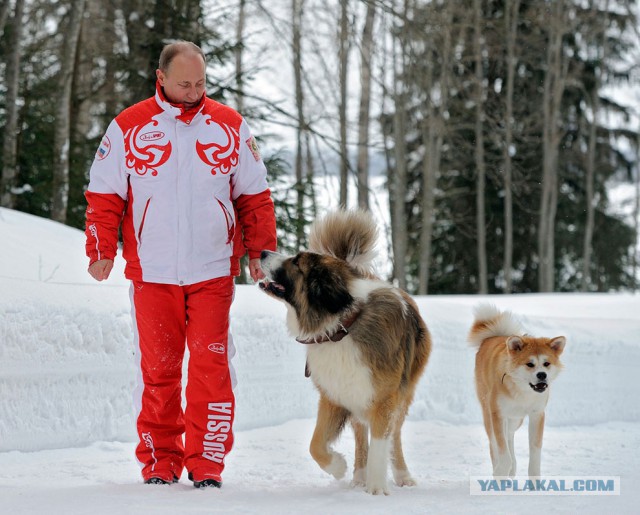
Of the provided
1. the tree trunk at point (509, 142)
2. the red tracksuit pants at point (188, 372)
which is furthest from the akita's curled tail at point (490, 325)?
the tree trunk at point (509, 142)

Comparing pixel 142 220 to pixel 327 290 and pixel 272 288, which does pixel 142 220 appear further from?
pixel 327 290

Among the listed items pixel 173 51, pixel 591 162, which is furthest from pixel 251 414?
pixel 591 162

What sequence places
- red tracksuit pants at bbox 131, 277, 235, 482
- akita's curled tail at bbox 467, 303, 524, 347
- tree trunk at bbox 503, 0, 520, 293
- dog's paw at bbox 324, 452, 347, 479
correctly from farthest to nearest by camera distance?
tree trunk at bbox 503, 0, 520, 293 < akita's curled tail at bbox 467, 303, 524, 347 < dog's paw at bbox 324, 452, 347, 479 < red tracksuit pants at bbox 131, 277, 235, 482

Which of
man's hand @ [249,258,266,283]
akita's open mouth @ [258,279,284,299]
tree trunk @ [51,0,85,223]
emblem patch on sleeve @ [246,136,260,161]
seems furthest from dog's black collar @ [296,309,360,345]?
tree trunk @ [51,0,85,223]

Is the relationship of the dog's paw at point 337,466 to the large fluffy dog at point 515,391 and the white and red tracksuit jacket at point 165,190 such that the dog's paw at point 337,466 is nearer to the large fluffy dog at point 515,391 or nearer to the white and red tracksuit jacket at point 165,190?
the large fluffy dog at point 515,391

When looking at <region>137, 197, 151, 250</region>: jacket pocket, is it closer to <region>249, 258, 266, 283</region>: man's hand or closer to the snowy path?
<region>249, 258, 266, 283</region>: man's hand

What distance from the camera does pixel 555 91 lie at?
26.6m

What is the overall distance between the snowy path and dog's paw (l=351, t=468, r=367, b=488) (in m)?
0.06

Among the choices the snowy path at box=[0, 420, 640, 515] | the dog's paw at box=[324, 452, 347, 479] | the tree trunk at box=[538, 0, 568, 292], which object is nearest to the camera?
the snowy path at box=[0, 420, 640, 515]

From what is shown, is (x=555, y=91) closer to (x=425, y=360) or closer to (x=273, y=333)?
(x=273, y=333)

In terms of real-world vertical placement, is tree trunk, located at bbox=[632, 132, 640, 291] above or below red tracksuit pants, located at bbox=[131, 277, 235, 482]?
above

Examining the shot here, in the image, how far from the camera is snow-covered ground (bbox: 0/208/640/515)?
385 cm

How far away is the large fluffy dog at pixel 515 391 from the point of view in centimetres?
480

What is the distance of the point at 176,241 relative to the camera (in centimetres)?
419
